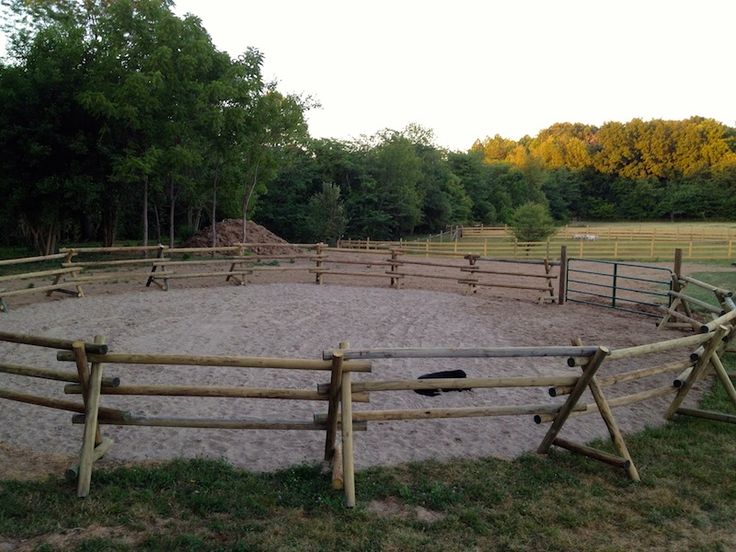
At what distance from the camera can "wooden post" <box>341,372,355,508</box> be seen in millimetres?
3686

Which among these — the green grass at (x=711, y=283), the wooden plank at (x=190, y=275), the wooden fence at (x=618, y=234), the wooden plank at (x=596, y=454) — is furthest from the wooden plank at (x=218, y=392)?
the wooden fence at (x=618, y=234)

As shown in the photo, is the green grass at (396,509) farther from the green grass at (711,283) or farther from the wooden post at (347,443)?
the green grass at (711,283)

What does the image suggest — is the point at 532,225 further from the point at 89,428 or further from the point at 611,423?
the point at 89,428

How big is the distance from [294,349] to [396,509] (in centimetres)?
497

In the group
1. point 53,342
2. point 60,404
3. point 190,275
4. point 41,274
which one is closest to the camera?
point 53,342

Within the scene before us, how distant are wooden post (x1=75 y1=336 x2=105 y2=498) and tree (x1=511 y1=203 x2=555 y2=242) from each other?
34.1 meters

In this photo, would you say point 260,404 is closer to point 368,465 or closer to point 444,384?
point 368,465

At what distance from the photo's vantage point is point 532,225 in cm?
3597

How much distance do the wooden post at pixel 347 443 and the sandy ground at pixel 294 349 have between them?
30.3 inches

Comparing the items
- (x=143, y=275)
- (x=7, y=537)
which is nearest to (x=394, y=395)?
(x=7, y=537)

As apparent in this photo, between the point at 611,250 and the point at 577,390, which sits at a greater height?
the point at 611,250

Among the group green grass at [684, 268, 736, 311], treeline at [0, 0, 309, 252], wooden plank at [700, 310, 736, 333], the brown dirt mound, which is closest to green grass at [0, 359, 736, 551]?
wooden plank at [700, 310, 736, 333]

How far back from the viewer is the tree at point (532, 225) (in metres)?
35.9

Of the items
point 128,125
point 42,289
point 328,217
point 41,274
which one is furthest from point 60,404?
point 328,217
